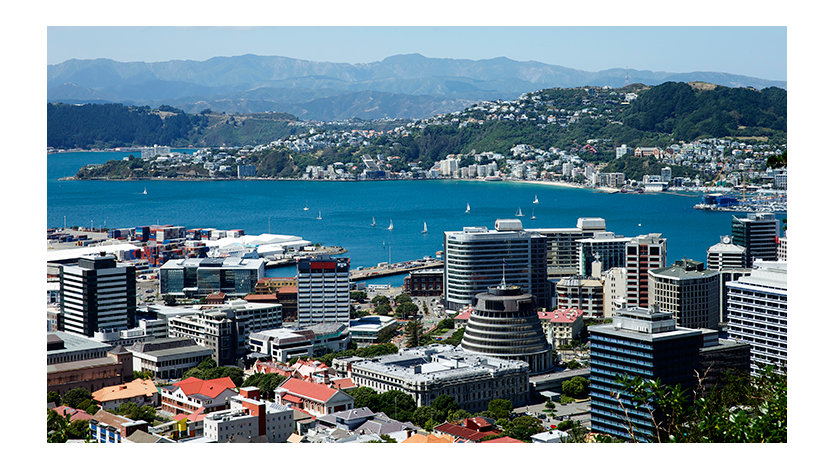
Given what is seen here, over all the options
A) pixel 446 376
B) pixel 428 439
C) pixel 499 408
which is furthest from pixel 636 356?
pixel 428 439

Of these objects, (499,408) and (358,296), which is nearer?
(499,408)

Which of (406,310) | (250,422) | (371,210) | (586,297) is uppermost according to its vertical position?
(371,210)

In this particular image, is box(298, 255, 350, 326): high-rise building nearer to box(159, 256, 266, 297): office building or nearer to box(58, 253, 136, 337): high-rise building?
box(58, 253, 136, 337): high-rise building

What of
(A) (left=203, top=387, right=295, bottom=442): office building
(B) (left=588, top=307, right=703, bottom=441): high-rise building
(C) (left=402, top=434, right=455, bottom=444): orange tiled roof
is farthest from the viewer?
(B) (left=588, top=307, right=703, bottom=441): high-rise building

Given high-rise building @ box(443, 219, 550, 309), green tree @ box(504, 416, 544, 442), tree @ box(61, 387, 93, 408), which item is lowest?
green tree @ box(504, 416, 544, 442)

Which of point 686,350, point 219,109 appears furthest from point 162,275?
point 219,109

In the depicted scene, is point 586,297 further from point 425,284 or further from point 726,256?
point 425,284

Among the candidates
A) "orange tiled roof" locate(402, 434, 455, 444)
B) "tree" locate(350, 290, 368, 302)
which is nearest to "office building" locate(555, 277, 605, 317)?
"tree" locate(350, 290, 368, 302)
